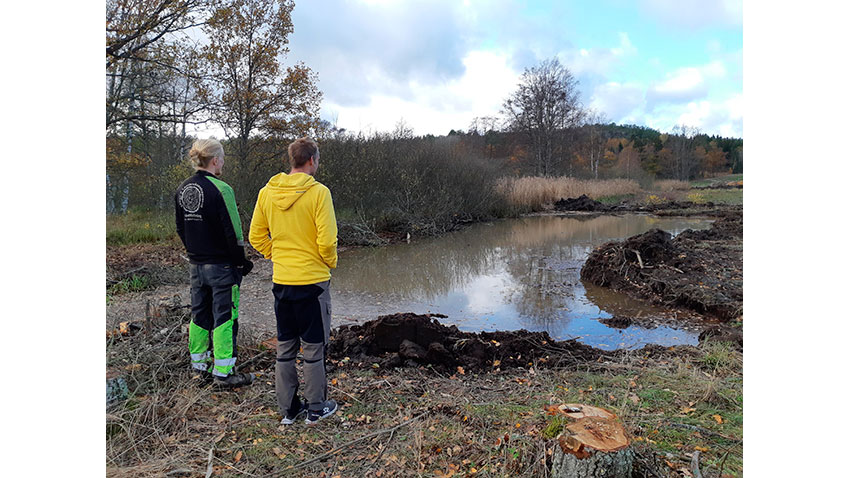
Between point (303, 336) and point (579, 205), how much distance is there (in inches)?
1001

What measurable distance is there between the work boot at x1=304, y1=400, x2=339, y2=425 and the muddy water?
3129 millimetres

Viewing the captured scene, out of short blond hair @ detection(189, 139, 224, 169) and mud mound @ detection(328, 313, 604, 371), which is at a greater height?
short blond hair @ detection(189, 139, 224, 169)

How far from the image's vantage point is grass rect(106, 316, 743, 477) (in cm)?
291

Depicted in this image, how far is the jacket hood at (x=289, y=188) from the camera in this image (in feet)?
11.0

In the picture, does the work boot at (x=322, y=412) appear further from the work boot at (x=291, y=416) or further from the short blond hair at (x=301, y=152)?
the short blond hair at (x=301, y=152)

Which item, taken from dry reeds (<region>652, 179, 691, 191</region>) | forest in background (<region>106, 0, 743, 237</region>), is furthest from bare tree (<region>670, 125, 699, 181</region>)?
forest in background (<region>106, 0, 743, 237</region>)

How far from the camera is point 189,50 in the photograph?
13992 millimetres

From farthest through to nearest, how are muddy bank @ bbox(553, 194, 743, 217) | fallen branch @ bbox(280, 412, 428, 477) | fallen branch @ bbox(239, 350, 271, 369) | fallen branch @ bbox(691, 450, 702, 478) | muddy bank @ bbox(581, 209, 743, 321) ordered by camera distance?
muddy bank @ bbox(553, 194, 743, 217), muddy bank @ bbox(581, 209, 743, 321), fallen branch @ bbox(239, 350, 271, 369), fallen branch @ bbox(280, 412, 428, 477), fallen branch @ bbox(691, 450, 702, 478)

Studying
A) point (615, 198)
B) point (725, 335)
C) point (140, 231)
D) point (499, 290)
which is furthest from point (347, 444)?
point (615, 198)

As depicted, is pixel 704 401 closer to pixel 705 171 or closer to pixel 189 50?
pixel 189 50

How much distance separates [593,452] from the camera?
2.38 m

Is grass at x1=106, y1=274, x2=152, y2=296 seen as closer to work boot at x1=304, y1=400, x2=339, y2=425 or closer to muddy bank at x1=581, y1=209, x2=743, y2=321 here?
work boot at x1=304, y1=400, x2=339, y2=425

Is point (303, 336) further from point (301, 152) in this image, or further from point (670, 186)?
Answer: point (670, 186)

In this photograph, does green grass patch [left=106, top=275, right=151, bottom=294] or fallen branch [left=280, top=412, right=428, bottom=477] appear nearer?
fallen branch [left=280, top=412, right=428, bottom=477]
